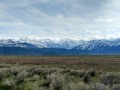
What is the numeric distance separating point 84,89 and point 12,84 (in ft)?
18.7

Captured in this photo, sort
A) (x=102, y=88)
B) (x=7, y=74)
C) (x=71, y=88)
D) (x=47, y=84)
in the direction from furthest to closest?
(x=7, y=74) → (x=47, y=84) → (x=71, y=88) → (x=102, y=88)

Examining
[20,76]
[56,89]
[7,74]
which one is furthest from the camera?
[7,74]

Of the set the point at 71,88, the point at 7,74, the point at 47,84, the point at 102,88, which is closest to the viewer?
the point at 102,88

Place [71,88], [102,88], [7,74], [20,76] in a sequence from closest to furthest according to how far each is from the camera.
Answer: [102,88], [71,88], [20,76], [7,74]

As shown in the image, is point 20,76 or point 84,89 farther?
point 20,76

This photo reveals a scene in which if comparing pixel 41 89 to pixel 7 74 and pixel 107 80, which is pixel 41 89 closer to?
pixel 107 80

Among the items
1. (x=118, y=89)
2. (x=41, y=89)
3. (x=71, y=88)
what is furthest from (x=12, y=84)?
(x=118, y=89)

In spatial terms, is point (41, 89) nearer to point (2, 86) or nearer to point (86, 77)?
point (2, 86)

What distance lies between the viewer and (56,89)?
13.3 metres

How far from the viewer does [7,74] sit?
20.9m

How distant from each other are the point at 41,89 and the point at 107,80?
4.50 metres

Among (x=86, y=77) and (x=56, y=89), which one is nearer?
(x=56, y=89)

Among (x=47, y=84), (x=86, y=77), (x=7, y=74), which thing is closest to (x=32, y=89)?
(x=47, y=84)

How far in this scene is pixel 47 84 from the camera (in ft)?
50.4
